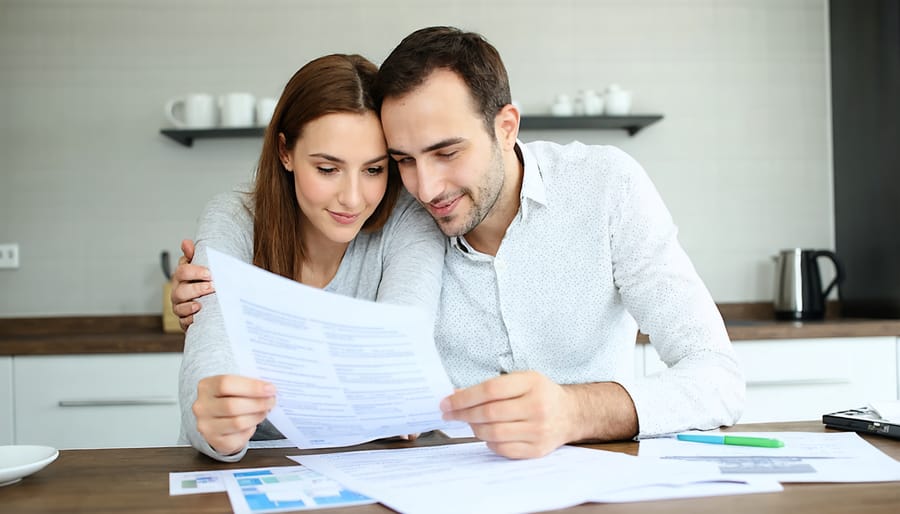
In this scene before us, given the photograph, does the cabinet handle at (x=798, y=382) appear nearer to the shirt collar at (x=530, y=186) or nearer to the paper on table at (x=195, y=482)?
the shirt collar at (x=530, y=186)

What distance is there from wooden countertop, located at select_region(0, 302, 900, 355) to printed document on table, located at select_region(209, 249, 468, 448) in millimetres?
1638

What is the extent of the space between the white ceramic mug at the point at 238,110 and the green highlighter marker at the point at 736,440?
90.2 inches

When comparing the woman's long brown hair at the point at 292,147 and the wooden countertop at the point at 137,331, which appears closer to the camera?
the woman's long brown hair at the point at 292,147

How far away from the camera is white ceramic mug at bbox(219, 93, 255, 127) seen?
→ 3021 mm

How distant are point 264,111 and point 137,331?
93cm

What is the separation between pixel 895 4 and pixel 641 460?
267 cm

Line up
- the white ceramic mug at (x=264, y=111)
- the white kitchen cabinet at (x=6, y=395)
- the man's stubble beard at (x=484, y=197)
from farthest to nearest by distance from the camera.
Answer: the white ceramic mug at (x=264, y=111), the white kitchen cabinet at (x=6, y=395), the man's stubble beard at (x=484, y=197)

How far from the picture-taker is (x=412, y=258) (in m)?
1.50

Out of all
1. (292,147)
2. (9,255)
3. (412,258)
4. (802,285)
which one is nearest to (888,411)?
(412,258)

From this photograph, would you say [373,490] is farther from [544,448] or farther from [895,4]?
[895,4]

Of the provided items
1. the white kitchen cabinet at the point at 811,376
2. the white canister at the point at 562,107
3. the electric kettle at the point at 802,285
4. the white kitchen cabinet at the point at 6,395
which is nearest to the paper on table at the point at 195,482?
the white kitchen cabinet at the point at 6,395

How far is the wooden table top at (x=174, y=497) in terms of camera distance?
83cm

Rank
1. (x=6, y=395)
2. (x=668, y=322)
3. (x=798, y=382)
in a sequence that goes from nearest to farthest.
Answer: (x=668, y=322), (x=6, y=395), (x=798, y=382)

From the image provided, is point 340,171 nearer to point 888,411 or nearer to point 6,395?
point 888,411
